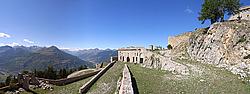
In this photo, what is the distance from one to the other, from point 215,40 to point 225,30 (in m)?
2.94

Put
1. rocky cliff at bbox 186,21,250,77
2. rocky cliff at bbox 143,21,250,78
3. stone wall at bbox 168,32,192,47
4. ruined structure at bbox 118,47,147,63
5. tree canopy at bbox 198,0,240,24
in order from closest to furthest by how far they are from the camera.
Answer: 1. rocky cliff at bbox 186,21,250,77
2. rocky cliff at bbox 143,21,250,78
3. tree canopy at bbox 198,0,240,24
4. stone wall at bbox 168,32,192,47
5. ruined structure at bbox 118,47,147,63

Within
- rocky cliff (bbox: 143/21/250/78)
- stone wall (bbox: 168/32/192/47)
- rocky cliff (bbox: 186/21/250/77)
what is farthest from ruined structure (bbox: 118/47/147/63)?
rocky cliff (bbox: 186/21/250/77)

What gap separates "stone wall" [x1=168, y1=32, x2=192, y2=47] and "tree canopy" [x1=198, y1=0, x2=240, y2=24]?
376 inches

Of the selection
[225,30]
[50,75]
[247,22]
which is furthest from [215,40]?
[50,75]

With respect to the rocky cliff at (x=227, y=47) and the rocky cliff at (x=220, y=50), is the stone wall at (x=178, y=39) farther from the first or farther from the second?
the rocky cliff at (x=227, y=47)

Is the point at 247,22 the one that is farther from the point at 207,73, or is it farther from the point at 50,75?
the point at 50,75

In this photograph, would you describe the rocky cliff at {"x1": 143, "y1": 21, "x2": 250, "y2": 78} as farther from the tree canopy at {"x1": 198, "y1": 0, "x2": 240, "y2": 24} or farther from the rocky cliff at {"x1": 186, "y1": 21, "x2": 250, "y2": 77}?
the tree canopy at {"x1": 198, "y1": 0, "x2": 240, "y2": 24}

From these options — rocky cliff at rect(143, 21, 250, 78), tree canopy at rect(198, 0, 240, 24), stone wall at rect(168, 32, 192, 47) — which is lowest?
rocky cliff at rect(143, 21, 250, 78)

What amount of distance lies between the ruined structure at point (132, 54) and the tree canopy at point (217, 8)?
82.5 feet

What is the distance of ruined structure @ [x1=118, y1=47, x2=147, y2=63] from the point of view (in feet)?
263

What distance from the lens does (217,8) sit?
59.5 m

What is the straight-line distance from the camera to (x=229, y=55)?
133 ft

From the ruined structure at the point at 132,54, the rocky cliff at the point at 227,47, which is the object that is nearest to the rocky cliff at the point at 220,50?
the rocky cliff at the point at 227,47

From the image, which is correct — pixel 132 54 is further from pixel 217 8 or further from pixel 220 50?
pixel 220 50
